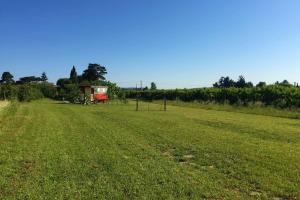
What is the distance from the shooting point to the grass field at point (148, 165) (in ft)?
23.2

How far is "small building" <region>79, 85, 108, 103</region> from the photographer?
1989 inches

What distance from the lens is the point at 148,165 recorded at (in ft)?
Answer: 30.9

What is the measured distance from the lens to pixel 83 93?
5153cm

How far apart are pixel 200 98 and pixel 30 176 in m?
50.4

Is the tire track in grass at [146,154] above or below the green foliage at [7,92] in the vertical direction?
below

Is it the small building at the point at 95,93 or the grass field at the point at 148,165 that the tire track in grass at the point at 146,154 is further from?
the small building at the point at 95,93

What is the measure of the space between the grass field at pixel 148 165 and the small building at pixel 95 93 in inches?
1377

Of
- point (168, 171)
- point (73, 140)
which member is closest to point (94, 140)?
point (73, 140)

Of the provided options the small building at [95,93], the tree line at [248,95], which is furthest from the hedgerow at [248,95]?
the small building at [95,93]

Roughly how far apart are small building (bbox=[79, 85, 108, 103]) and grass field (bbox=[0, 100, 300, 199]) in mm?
34966

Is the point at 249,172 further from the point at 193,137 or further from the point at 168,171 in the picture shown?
the point at 193,137

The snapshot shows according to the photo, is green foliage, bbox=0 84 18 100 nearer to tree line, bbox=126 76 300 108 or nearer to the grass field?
tree line, bbox=126 76 300 108

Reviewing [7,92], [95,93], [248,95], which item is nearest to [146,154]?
[248,95]

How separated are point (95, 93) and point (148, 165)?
43.1 metres
